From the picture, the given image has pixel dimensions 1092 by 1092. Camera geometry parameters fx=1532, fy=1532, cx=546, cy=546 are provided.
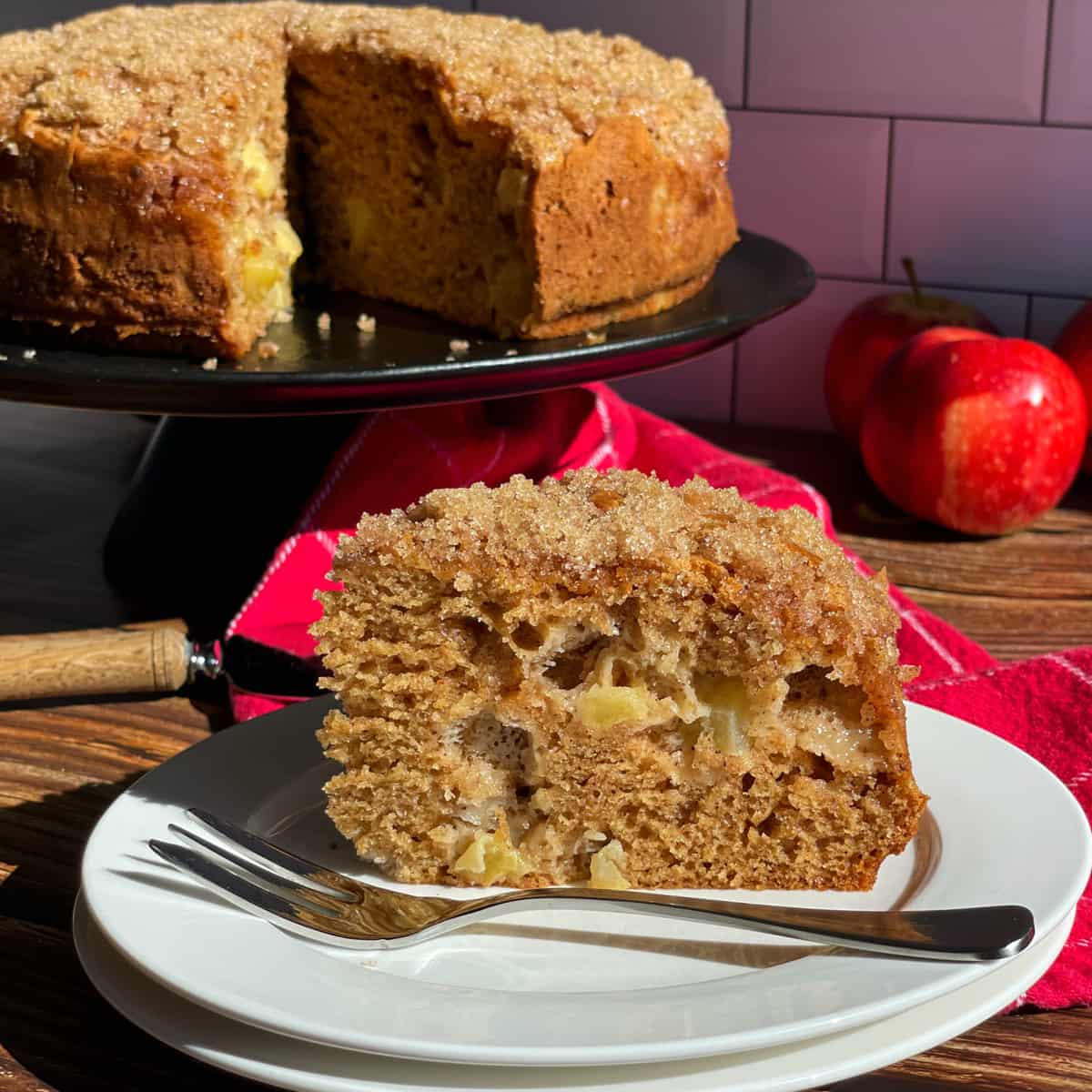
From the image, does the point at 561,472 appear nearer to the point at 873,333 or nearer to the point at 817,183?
the point at 873,333

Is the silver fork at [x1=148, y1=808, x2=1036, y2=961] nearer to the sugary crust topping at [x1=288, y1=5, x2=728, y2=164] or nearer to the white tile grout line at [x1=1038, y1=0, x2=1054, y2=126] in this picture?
the sugary crust topping at [x1=288, y1=5, x2=728, y2=164]

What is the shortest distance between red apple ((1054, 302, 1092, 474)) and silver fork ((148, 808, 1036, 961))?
4.09 feet

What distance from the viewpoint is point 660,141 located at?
1.60 meters

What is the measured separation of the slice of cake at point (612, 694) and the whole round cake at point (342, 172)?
60 cm

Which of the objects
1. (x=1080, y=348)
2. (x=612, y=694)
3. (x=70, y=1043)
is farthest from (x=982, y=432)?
(x=70, y=1043)

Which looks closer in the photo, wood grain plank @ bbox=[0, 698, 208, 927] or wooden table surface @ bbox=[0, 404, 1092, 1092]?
wooden table surface @ bbox=[0, 404, 1092, 1092]

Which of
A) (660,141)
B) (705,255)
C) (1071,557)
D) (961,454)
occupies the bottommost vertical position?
(1071,557)

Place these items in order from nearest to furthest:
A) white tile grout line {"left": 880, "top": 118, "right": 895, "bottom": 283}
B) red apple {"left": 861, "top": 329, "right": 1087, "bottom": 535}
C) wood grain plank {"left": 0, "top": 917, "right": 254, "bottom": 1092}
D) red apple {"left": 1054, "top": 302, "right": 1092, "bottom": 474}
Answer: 1. wood grain plank {"left": 0, "top": 917, "right": 254, "bottom": 1092}
2. red apple {"left": 861, "top": 329, "right": 1087, "bottom": 535}
3. red apple {"left": 1054, "top": 302, "right": 1092, "bottom": 474}
4. white tile grout line {"left": 880, "top": 118, "right": 895, "bottom": 283}

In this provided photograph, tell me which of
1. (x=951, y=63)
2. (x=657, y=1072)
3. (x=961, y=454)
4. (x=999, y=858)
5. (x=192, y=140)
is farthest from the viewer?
(x=951, y=63)

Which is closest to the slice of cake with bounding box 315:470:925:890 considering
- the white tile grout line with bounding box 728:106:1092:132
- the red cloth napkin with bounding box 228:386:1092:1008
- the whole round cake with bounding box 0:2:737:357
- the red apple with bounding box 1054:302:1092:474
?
the red cloth napkin with bounding box 228:386:1092:1008

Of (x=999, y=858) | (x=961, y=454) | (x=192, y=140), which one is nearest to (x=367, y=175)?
(x=192, y=140)

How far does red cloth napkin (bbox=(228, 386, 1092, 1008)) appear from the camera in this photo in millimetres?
1257

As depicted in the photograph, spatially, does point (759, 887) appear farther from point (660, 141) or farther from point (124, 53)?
point (124, 53)

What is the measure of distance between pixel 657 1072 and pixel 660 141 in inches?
42.6
